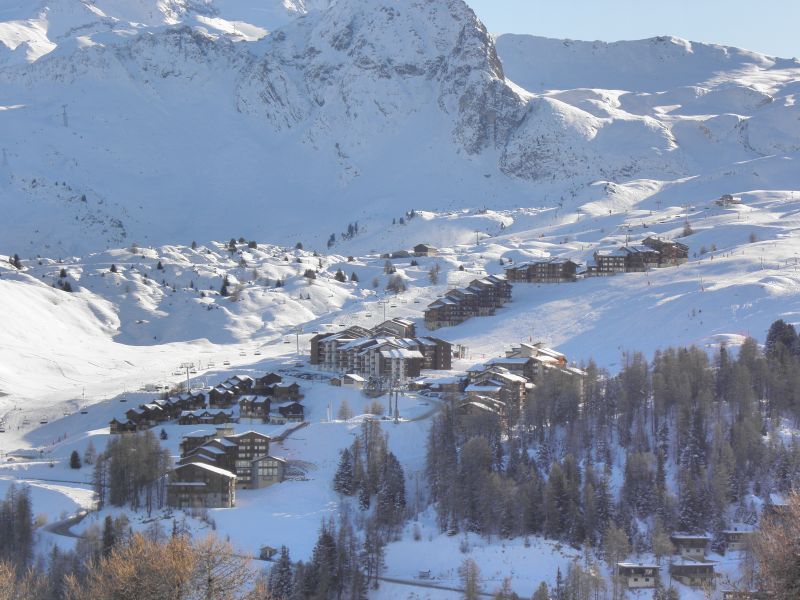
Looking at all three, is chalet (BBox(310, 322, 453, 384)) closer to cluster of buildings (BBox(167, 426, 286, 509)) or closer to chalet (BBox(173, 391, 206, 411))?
chalet (BBox(173, 391, 206, 411))

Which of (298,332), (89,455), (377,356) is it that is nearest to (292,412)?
(89,455)

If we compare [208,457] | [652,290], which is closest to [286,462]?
[208,457]

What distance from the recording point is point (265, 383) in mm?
98312

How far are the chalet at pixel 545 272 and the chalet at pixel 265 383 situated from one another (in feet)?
161

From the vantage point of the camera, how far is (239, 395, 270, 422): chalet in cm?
9000

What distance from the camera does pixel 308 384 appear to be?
9894 cm

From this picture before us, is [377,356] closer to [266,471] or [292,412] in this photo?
[292,412]

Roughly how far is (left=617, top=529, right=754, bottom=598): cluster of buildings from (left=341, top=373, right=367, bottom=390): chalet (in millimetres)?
36893

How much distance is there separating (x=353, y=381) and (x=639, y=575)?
39.8 metres

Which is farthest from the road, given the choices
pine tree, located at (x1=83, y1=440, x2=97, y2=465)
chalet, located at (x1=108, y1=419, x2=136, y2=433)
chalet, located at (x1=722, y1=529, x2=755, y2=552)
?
chalet, located at (x1=108, y1=419, x2=136, y2=433)

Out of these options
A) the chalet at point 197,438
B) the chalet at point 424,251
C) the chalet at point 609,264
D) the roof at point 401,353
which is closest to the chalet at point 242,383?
the roof at point 401,353

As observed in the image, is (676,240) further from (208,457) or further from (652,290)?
(208,457)

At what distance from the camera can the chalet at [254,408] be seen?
9000cm

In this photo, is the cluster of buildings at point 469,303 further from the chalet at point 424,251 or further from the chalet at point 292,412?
the chalet at point 424,251
